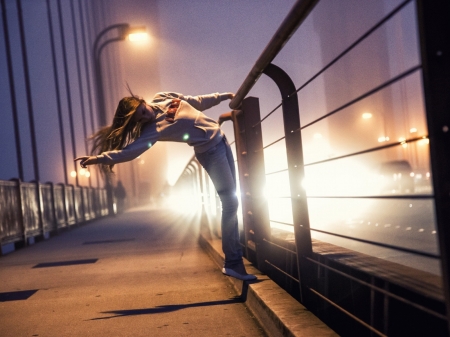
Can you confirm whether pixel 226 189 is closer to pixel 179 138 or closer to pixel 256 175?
pixel 256 175

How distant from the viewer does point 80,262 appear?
7812 millimetres

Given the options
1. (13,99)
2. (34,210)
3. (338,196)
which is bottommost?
(34,210)

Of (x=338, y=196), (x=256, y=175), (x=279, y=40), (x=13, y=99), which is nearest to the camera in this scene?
(x=338, y=196)

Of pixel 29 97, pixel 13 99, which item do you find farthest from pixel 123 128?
pixel 29 97

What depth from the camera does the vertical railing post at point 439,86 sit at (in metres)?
1.65

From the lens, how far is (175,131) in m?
4.52

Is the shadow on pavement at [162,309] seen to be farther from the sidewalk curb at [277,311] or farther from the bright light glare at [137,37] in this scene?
the bright light glare at [137,37]

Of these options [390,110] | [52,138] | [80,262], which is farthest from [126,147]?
[390,110]

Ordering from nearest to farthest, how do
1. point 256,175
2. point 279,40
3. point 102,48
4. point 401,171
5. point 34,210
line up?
point 279,40 < point 256,175 < point 34,210 < point 102,48 < point 401,171

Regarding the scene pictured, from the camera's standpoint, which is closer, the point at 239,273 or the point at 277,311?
the point at 277,311

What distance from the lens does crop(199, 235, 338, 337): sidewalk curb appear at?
2.84 meters

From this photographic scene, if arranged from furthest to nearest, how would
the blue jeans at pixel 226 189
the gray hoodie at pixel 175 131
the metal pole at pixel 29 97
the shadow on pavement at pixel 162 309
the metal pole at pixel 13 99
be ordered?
the metal pole at pixel 29 97 → the metal pole at pixel 13 99 → the blue jeans at pixel 226 189 → the gray hoodie at pixel 175 131 → the shadow on pavement at pixel 162 309

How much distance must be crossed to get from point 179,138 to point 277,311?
1699 mm

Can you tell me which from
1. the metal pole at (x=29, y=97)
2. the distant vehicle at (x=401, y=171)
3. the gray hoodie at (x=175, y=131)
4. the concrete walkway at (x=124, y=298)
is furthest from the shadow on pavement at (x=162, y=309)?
the metal pole at (x=29, y=97)
